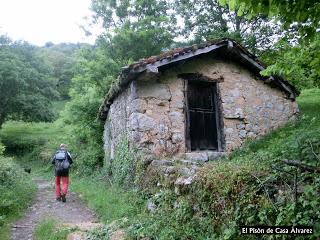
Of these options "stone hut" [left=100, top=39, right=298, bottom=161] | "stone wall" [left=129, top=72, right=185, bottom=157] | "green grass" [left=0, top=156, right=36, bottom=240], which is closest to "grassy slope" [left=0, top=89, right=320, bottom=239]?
"stone hut" [left=100, top=39, right=298, bottom=161]

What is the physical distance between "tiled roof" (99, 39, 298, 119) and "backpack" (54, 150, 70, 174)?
2432 millimetres

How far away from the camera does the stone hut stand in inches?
374

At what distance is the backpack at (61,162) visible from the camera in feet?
34.0

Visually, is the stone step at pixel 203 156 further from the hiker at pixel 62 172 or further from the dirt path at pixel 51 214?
the hiker at pixel 62 172

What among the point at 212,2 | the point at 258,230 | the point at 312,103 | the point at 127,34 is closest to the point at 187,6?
the point at 212,2

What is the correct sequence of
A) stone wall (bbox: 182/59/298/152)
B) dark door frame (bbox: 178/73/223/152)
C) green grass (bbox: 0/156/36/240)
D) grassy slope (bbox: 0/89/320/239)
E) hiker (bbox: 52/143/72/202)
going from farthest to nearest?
stone wall (bbox: 182/59/298/152) → hiker (bbox: 52/143/72/202) → dark door frame (bbox: 178/73/223/152) → green grass (bbox: 0/156/36/240) → grassy slope (bbox: 0/89/320/239)

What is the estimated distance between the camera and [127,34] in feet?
63.8

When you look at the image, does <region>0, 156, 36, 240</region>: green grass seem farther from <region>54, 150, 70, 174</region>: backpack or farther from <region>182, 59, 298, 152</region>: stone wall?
<region>182, 59, 298, 152</region>: stone wall

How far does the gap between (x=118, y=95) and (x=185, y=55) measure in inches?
114

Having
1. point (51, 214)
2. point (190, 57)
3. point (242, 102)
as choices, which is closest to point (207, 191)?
point (51, 214)

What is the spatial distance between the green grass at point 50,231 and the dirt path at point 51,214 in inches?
7.3

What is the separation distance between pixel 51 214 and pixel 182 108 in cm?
431

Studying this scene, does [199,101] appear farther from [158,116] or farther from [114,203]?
[114,203]

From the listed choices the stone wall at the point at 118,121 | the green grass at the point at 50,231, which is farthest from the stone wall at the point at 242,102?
the green grass at the point at 50,231
